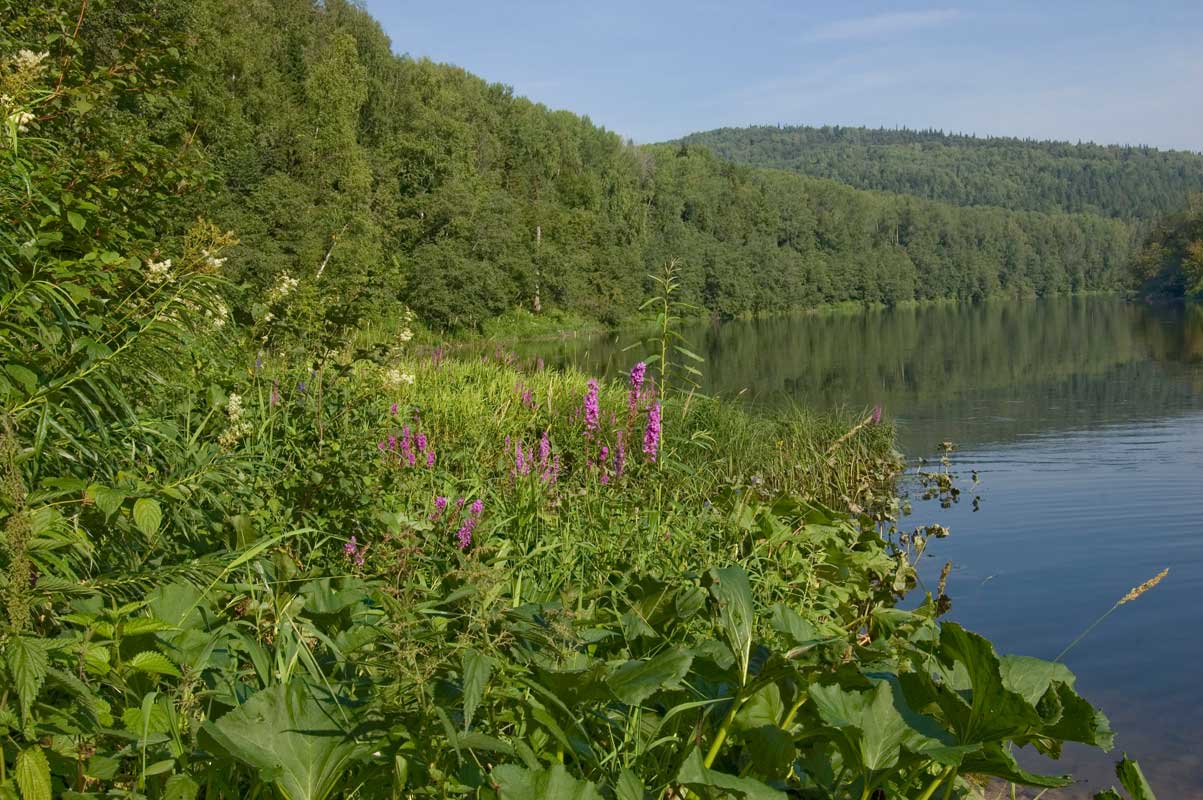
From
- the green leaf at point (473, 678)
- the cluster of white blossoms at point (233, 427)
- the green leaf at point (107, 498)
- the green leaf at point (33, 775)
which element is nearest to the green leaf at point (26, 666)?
the green leaf at point (33, 775)

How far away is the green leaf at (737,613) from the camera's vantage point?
2.10 m

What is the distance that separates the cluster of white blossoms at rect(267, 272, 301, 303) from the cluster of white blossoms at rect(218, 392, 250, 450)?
1.22 metres

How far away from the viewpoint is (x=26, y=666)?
1.50m

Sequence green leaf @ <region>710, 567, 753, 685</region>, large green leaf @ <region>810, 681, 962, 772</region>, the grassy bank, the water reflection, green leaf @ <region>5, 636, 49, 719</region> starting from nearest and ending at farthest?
green leaf @ <region>5, 636, 49, 719</region>, the grassy bank, large green leaf @ <region>810, 681, 962, 772</region>, green leaf @ <region>710, 567, 753, 685</region>, the water reflection

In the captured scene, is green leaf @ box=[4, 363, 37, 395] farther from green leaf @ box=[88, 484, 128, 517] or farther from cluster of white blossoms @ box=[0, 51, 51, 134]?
cluster of white blossoms @ box=[0, 51, 51, 134]

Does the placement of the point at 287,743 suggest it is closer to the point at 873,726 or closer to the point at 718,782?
the point at 718,782

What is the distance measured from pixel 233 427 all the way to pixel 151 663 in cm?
151

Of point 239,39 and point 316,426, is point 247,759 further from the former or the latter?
point 239,39

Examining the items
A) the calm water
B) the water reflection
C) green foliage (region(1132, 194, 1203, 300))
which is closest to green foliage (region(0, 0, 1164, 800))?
the calm water

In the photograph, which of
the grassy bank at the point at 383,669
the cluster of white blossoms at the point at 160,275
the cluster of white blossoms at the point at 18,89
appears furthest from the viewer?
the cluster of white blossoms at the point at 160,275

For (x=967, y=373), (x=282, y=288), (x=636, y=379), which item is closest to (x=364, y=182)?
(x=967, y=373)

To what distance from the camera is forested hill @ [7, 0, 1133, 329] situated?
12.4 feet

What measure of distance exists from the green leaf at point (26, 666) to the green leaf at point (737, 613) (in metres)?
1.33

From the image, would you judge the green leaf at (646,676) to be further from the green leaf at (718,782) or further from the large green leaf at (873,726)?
the large green leaf at (873,726)
